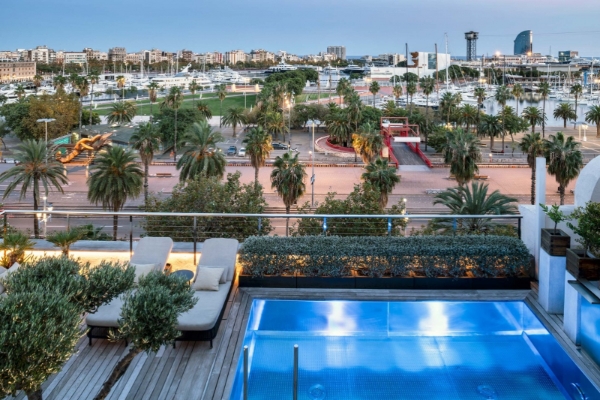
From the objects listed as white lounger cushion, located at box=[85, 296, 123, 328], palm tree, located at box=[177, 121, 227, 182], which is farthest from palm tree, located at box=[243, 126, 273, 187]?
white lounger cushion, located at box=[85, 296, 123, 328]

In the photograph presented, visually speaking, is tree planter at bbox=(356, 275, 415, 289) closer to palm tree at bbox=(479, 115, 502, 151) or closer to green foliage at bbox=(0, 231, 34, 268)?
green foliage at bbox=(0, 231, 34, 268)

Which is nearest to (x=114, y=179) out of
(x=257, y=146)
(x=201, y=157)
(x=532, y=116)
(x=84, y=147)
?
(x=201, y=157)

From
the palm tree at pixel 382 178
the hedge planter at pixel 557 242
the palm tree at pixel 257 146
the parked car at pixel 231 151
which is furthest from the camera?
the parked car at pixel 231 151

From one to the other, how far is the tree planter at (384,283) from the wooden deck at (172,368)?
211 cm

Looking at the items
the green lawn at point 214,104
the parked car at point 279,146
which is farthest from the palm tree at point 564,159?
the green lawn at point 214,104

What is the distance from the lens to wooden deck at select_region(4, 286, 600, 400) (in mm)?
6363

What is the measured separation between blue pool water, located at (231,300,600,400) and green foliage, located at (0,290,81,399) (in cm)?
265

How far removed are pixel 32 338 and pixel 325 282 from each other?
5830 mm

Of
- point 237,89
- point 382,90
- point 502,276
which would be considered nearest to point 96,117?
point 502,276

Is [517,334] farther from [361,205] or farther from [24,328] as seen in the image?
[361,205]

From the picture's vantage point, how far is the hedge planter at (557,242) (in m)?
8.29

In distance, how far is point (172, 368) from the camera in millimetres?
6918

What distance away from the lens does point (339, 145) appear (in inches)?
2645

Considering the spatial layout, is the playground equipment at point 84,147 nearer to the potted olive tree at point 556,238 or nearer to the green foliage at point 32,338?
the potted olive tree at point 556,238
